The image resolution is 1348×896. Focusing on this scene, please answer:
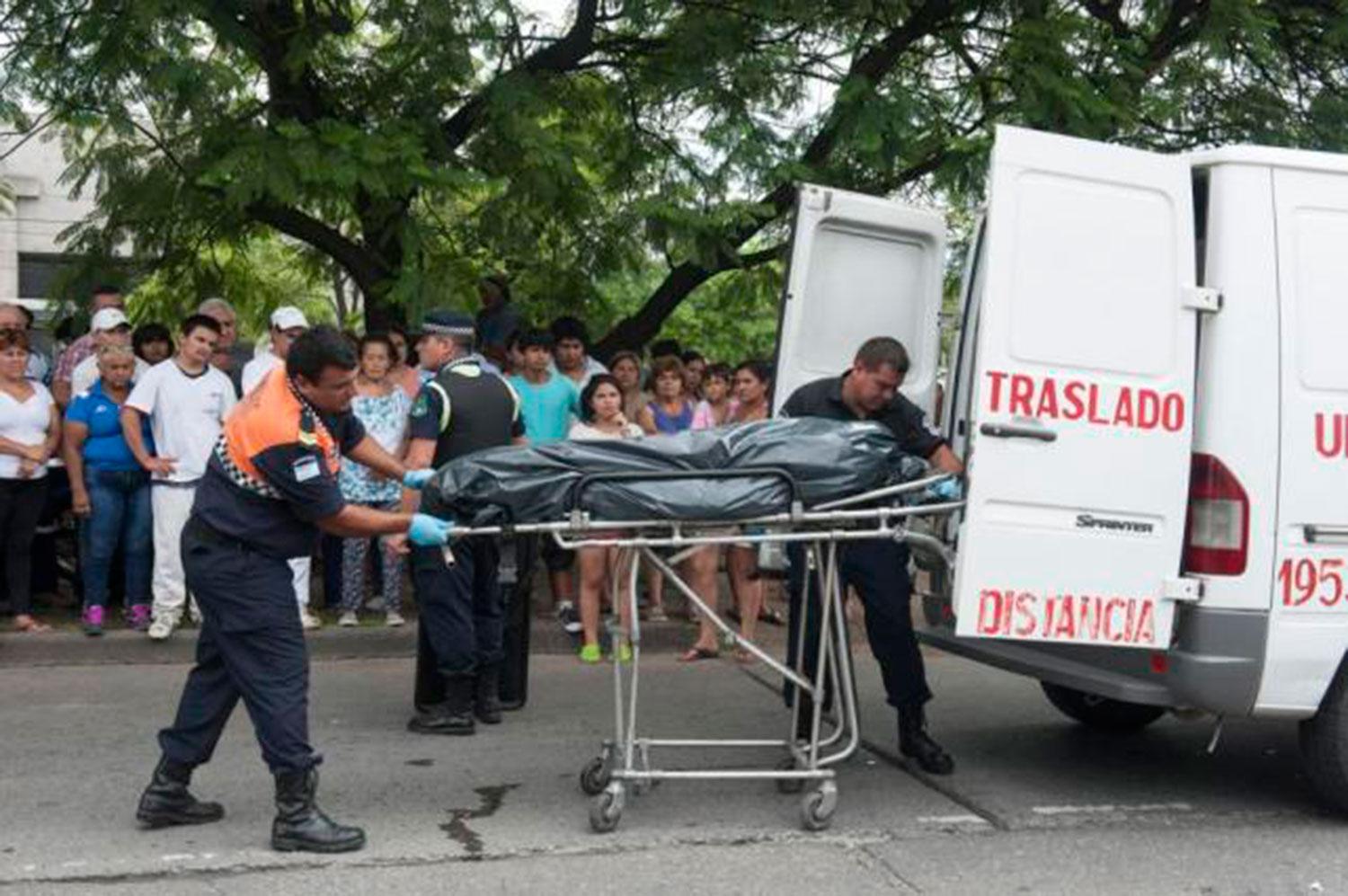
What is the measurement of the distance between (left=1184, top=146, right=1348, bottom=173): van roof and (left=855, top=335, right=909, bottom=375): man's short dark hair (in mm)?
1238

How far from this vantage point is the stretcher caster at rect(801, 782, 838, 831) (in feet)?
17.5

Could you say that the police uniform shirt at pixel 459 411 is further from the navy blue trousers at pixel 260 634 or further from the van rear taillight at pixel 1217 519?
the van rear taillight at pixel 1217 519

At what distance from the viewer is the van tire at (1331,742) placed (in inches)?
212

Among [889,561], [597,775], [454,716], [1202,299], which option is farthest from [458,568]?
[1202,299]

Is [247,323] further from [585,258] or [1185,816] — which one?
[1185,816]

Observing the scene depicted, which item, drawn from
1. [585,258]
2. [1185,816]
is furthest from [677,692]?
[585,258]

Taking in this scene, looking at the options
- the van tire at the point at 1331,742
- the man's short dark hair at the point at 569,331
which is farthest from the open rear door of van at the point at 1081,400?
the man's short dark hair at the point at 569,331

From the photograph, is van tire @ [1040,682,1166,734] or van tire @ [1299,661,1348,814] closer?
van tire @ [1299,661,1348,814]

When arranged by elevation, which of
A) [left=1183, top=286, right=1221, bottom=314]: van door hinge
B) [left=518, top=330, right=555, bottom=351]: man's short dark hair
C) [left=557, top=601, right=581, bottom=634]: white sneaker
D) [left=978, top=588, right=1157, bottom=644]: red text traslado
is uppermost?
[left=1183, top=286, right=1221, bottom=314]: van door hinge

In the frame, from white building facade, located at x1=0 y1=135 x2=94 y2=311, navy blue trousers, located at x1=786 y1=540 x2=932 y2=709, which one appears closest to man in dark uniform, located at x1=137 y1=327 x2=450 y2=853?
navy blue trousers, located at x1=786 y1=540 x2=932 y2=709

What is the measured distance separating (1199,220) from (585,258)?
5372mm

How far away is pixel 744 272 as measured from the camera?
10.8 m

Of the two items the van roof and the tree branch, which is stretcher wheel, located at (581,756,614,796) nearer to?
the van roof

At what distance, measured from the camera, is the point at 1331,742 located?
5.41 meters
